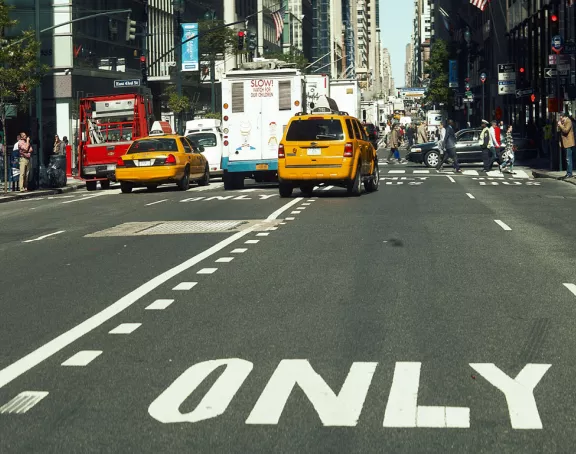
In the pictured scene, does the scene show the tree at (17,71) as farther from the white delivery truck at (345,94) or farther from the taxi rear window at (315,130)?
the white delivery truck at (345,94)

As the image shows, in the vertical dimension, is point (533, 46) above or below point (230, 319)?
above

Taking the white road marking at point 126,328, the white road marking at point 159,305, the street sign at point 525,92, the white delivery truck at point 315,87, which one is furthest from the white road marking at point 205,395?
the street sign at point 525,92

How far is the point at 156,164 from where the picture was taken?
33188 mm

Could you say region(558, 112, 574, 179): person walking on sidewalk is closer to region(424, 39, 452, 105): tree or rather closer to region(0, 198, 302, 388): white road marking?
region(0, 198, 302, 388): white road marking

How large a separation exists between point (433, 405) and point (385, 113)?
166 metres

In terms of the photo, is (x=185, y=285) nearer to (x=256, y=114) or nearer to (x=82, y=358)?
(x=82, y=358)

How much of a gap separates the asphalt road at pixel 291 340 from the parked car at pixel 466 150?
94.7ft

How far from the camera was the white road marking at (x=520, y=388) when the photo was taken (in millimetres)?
6184

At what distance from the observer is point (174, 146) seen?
1346 inches

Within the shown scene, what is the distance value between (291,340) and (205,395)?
72.4 inches

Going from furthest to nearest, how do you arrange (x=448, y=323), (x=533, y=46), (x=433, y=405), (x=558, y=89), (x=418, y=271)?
(x=533, y=46), (x=558, y=89), (x=418, y=271), (x=448, y=323), (x=433, y=405)

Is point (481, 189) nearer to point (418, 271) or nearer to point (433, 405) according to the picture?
point (418, 271)

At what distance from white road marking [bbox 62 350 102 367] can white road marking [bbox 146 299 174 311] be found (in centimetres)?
197

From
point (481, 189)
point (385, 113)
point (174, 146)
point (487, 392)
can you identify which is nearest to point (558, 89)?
point (481, 189)
